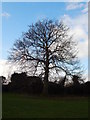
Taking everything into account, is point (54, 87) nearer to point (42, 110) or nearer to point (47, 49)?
point (47, 49)

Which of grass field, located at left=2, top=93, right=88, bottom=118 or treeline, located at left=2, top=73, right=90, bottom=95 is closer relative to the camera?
grass field, located at left=2, top=93, right=88, bottom=118

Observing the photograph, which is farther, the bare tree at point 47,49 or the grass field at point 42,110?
the bare tree at point 47,49

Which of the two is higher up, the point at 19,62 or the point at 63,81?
the point at 19,62

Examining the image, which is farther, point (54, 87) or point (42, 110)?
point (54, 87)

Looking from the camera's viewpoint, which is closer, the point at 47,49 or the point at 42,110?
the point at 42,110

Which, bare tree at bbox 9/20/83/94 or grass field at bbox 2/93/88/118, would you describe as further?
bare tree at bbox 9/20/83/94

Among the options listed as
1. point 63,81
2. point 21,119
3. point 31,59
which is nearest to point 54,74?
point 63,81

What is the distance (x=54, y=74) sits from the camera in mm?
26031

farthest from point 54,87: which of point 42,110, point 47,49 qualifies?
point 42,110

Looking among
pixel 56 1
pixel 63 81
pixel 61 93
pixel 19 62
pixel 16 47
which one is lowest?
pixel 61 93

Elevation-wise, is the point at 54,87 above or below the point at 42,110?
below

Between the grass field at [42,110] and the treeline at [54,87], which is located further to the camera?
the treeline at [54,87]

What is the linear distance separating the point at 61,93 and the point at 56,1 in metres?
15.8

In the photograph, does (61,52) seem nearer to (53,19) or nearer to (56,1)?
(53,19)
